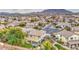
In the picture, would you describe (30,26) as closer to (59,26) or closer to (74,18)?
(59,26)

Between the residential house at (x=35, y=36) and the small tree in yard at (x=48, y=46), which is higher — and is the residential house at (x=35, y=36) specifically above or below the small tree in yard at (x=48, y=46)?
above

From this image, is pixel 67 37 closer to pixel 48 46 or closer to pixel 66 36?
pixel 66 36

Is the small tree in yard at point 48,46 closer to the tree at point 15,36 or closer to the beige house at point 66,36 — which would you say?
the beige house at point 66,36

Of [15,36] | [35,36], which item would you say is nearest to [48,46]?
[35,36]

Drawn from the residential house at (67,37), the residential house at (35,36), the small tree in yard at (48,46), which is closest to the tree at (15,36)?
the residential house at (35,36)

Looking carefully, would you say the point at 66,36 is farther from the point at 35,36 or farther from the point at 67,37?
the point at 35,36

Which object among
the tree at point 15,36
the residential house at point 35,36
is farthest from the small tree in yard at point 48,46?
the tree at point 15,36

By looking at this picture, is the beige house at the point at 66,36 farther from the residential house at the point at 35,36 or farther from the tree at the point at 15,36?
the tree at the point at 15,36
